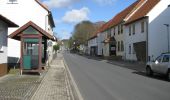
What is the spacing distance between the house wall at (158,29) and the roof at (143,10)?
753 mm

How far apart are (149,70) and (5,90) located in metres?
12.5

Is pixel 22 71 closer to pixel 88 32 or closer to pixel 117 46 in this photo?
pixel 117 46

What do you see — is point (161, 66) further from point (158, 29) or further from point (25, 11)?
point (158, 29)

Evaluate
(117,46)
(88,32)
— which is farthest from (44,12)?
(88,32)

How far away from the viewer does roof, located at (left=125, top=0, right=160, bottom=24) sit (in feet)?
136

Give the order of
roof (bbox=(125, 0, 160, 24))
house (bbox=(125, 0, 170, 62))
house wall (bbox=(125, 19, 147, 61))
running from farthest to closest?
house wall (bbox=(125, 19, 147, 61)) → roof (bbox=(125, 0, 160, 24)) → house (bbox=(125, 0, 170, 62))

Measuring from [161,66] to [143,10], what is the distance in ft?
80.5

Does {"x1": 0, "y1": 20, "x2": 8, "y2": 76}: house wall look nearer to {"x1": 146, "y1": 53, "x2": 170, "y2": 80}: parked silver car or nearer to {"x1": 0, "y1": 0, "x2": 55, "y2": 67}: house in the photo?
{"x1": 146, "y1": 53, "x2": 170, "y2": 80}: parked silver car

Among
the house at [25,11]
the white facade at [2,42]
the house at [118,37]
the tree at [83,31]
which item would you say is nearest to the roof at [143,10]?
the house at [118,37]

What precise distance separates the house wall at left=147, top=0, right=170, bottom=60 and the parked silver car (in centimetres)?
1588

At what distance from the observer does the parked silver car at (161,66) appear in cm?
2148

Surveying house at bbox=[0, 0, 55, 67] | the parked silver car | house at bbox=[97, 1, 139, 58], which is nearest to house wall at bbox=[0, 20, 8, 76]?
the parked silver car

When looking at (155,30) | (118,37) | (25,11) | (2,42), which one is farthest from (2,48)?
(118,37)

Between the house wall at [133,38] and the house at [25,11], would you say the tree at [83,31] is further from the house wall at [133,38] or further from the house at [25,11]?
the house at [25,11]
